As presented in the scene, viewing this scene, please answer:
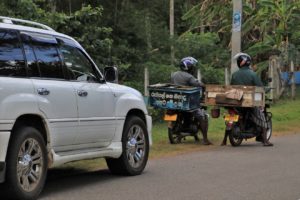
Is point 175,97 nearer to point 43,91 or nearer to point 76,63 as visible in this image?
point 76,63

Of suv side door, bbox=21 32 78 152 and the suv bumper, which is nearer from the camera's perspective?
the suv bumper

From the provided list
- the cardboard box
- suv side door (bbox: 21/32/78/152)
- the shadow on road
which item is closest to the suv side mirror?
suv side door (bbox: 21/32/78/152)

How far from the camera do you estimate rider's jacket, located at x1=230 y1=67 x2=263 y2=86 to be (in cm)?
1377

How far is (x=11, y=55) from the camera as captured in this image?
737 cm

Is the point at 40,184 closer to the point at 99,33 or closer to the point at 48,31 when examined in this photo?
the point at 48,31

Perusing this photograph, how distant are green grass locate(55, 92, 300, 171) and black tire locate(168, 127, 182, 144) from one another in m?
0.13

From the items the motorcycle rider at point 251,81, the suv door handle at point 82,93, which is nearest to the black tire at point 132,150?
the suv door handle at point 82,93

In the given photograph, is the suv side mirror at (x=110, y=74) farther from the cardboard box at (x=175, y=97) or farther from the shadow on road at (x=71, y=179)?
the cardboard box at (x=175, y=97)

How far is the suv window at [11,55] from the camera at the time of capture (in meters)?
7.20

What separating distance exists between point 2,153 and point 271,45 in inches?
863

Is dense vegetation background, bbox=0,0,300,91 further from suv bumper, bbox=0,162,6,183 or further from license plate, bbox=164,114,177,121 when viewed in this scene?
suv bumper, bbox=0,162,6,183

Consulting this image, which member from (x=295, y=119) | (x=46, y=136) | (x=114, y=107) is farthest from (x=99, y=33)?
(x=46, y=136)

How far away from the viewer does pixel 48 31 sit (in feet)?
27.2

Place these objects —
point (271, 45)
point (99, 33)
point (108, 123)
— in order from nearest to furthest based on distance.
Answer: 1. point (108, 123)
2. point (99, 33)
3. point (271, 45)
